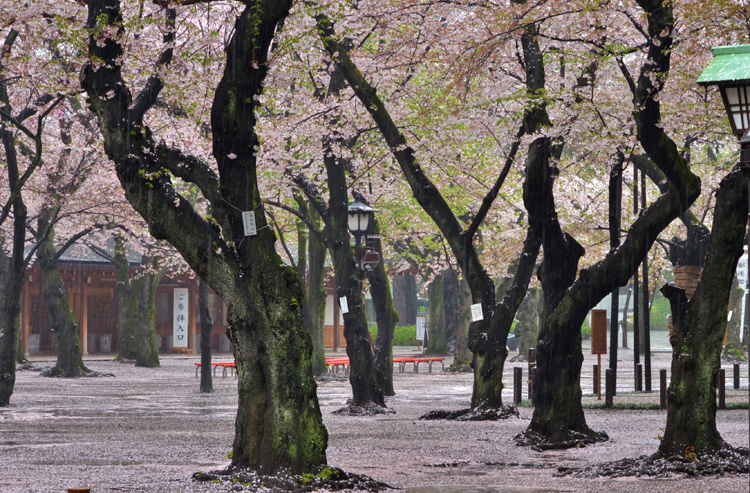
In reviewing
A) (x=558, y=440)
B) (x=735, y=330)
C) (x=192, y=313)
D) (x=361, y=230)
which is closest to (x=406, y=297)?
(x=192, y=313)

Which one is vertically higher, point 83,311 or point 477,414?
point 83,311

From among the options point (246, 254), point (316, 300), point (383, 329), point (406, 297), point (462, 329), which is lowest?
point (462, 329)

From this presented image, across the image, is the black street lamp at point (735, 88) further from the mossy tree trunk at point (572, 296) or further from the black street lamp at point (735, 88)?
the mossy tree trunk at point (572, 296)

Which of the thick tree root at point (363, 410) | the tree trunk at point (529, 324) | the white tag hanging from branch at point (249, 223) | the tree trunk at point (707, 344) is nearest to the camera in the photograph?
the white tag hanging from branch at point (249, 223)

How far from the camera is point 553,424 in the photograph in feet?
37.8

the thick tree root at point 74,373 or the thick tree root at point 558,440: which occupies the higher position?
the thick tree root at point 558,440

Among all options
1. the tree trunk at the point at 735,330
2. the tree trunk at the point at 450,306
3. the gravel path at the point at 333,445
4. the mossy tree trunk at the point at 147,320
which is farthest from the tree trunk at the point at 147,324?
the tree trunk at the point at 735,330

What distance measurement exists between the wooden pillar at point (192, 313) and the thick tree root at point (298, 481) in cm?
3253

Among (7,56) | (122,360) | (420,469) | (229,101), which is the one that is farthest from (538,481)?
(122,360)

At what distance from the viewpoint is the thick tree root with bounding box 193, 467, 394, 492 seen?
26.3 ft

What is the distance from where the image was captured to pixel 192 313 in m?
41.2

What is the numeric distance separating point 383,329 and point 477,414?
533 centimetres

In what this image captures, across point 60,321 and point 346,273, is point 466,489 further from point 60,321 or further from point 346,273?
point 60,321

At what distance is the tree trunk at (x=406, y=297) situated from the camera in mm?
53562
